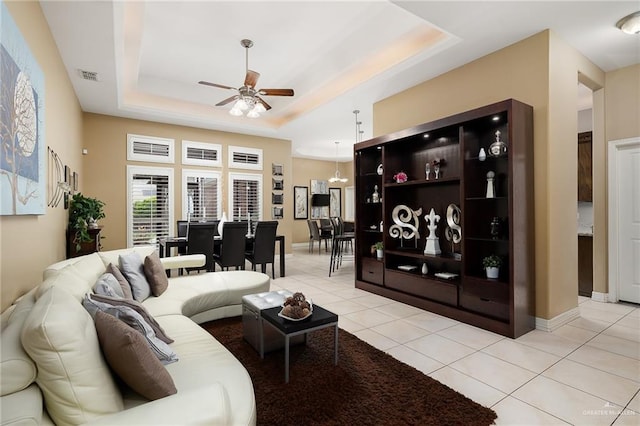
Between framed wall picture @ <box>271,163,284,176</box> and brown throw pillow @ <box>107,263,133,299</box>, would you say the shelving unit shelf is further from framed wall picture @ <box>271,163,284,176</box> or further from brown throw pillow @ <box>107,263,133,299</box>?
framed wall picture @ <box>271,163,284,176</box>

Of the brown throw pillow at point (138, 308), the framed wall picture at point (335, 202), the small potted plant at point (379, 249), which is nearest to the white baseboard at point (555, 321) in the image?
the small potted plant at point (379, 249)

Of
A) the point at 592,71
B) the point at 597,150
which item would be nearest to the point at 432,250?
the point at 597,150

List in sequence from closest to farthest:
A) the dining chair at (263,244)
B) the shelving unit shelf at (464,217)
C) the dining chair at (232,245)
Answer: the shelving unit shelf at (464,217) < the dining chair at (232,245) < the dining chair at (263,244)

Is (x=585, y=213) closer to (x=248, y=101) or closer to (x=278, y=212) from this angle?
(x=248, y=101)

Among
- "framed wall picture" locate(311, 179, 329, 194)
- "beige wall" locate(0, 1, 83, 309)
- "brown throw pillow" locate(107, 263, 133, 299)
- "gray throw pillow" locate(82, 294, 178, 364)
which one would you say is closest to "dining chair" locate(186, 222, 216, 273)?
"beige wall" locate(0, 1, 83, 309)

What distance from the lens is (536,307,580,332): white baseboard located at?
10.6 ft

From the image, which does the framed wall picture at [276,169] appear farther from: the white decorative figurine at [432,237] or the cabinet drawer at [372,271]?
the white decorative figurine at [432,237]

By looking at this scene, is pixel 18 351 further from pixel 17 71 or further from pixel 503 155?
pixel 503 155

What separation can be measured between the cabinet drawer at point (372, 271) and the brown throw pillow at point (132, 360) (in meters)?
3.58

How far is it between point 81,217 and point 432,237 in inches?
178

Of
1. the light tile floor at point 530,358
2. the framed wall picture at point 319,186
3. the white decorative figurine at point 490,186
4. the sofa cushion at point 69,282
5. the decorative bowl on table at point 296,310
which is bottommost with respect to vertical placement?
the light tile floor at point 530,358

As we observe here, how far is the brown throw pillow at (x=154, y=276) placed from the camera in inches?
121

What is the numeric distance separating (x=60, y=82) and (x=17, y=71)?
2024 mm

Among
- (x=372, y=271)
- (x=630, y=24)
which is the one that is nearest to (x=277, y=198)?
(x=372, y=271)
